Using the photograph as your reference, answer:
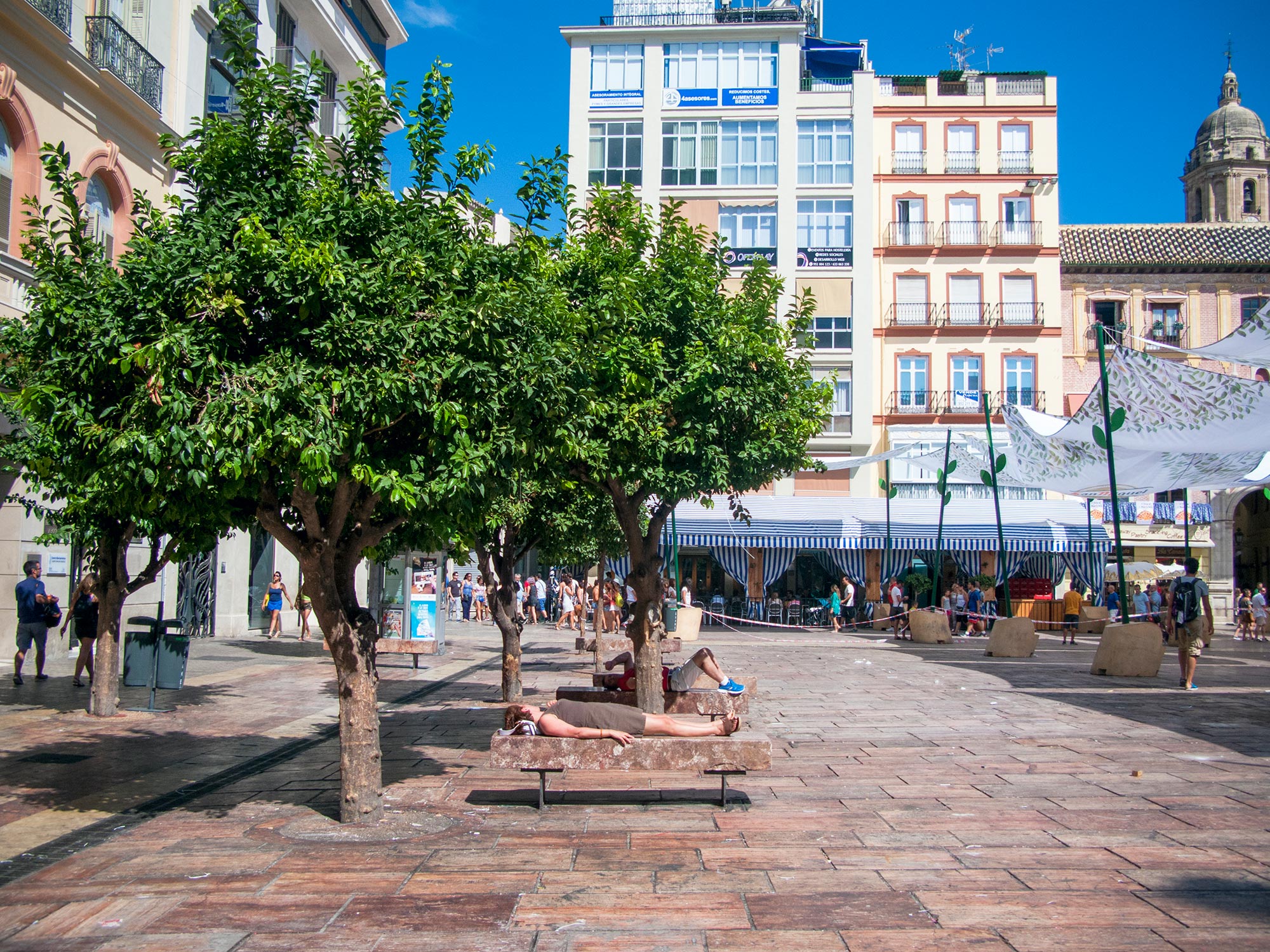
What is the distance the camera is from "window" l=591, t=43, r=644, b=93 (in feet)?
139

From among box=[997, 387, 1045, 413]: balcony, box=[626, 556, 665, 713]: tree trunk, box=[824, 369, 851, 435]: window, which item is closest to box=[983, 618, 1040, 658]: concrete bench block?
box=[626, 556, 665, 713]: tree trunk

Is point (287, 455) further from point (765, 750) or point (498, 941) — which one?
point (765, 750)

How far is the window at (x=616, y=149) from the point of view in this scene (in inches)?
1657

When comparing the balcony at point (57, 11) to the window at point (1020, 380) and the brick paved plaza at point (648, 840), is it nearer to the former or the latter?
the brick paved plaza at point (648, 840)

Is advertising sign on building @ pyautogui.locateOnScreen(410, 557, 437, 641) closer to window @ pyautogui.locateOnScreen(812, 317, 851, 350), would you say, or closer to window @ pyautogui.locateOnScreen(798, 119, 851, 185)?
window @ pyautogui.locateOnScreen(812, 317, 851, 350)

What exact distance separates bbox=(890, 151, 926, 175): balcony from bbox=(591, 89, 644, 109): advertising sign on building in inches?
403

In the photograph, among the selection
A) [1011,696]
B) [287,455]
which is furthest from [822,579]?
[287,455]

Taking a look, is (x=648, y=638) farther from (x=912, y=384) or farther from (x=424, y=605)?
(x=912, y=384)

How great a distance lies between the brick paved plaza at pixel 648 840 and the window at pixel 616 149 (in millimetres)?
32784

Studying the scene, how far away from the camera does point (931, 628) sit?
90.8 feet

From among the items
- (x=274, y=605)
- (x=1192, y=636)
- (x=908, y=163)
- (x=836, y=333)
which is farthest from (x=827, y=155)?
(x=1192, y=636)

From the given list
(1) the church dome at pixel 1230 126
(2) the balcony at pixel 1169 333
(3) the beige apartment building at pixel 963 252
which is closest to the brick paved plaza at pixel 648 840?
(3) the beige apartment building at pixel 963 252

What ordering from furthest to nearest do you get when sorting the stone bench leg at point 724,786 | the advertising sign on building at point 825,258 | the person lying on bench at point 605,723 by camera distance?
1. the advertising sign on building at point 825,258
2. the person lying on bench at point 605,723
3. the stone bench leg at point 724,786

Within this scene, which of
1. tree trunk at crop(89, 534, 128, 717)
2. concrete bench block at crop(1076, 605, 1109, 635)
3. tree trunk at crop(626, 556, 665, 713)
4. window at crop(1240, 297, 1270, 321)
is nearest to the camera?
tree trunk at crop(626, 556, 665, 713)
